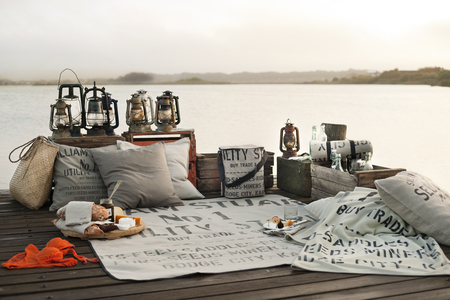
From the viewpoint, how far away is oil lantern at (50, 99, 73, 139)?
4.30 metres

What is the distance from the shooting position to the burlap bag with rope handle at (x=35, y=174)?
149 inches

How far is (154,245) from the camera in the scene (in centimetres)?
278

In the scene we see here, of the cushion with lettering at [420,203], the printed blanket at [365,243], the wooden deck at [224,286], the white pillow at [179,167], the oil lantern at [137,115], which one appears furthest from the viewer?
the oil lantern at [137,115]

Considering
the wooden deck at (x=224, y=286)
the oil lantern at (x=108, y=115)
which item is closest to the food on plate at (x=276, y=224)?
the wooden deck at (x=224, y=286)

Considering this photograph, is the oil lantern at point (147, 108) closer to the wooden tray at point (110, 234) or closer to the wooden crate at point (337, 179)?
the wooden crate at point (337, 179)

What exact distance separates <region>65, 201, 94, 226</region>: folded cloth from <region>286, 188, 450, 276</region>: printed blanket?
1.25m

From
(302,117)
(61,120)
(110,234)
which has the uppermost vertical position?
(61,120)

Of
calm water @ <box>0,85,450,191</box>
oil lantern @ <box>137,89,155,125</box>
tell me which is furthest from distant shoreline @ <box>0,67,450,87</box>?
oil lantern @ <box>137,89,155,125</box>

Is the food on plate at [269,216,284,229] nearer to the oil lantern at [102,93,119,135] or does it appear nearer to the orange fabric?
the orange fabric

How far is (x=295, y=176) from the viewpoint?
4438mm

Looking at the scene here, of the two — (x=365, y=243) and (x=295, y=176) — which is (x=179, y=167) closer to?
(x=295, y=176)

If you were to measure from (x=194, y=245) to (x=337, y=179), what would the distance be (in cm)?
160

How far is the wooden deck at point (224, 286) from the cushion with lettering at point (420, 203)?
1.84 feet

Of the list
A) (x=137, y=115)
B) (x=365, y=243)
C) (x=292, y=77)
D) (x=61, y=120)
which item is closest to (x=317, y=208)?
(x=365, y=243)
